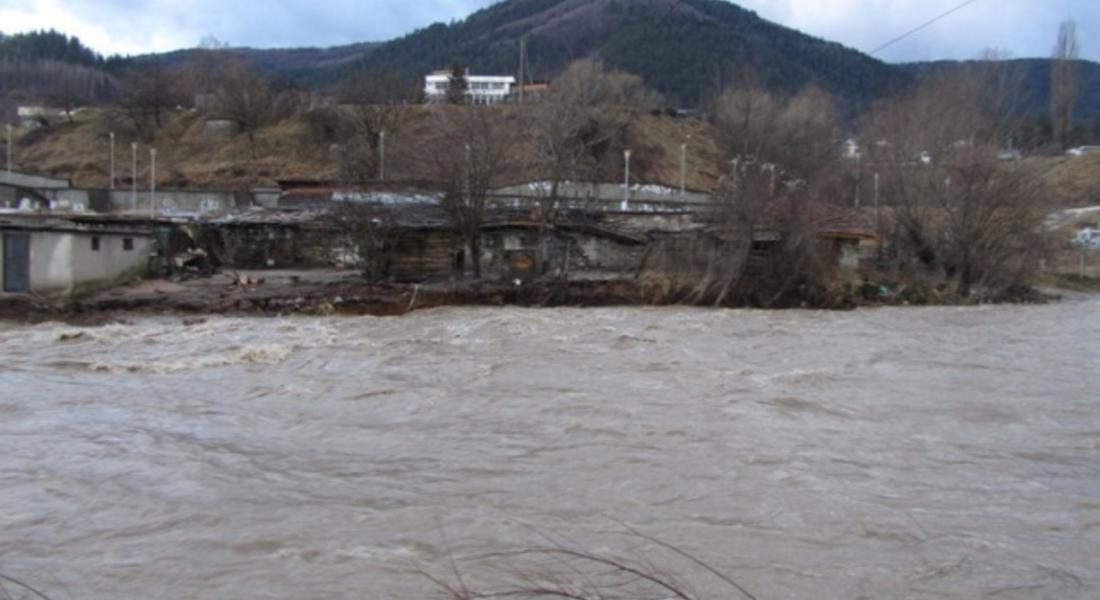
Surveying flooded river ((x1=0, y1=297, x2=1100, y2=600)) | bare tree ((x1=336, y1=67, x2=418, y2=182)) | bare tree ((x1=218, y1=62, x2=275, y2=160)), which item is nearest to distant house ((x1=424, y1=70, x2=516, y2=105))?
bare tree ((x1=336, y1=67, x2=418, y2=182))

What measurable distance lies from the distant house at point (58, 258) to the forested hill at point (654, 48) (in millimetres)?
61490

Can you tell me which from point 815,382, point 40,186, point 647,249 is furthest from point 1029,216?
point 40,186

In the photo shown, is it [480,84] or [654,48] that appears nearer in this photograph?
[654,48]

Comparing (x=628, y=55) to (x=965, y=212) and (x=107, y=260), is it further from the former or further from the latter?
(x=107, y=260)

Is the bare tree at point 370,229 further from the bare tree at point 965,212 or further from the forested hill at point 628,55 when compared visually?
the forested hill at point 628,55

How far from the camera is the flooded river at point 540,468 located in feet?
25.6

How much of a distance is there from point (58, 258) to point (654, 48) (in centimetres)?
10364

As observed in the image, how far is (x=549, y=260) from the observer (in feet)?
136

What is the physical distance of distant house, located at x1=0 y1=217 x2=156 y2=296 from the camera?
97.0ft

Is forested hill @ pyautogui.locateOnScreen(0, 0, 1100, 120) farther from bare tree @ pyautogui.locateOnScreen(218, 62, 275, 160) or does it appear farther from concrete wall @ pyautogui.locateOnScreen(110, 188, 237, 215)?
concrete wall @ pyautogui.locateOnScreen(110, 188, 237, 215)

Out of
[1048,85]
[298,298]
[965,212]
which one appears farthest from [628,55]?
[298,298]

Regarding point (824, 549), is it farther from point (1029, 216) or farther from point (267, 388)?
point (1029, 216)

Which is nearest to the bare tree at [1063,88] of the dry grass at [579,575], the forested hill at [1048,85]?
the forested hill at [1048,85]

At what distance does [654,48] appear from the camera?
Answer: 124250 mm
